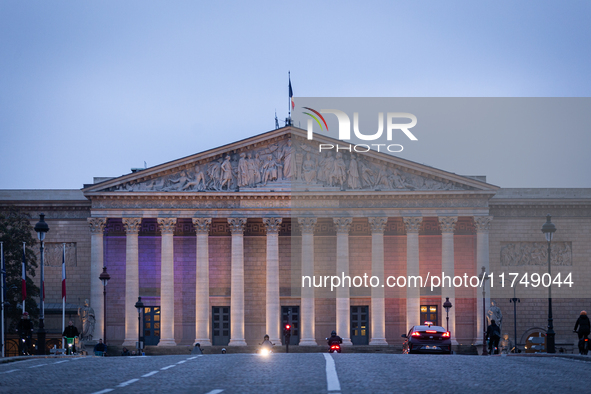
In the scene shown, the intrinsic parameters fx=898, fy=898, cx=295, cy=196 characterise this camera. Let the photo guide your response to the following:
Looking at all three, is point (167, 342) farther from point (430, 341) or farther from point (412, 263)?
point (430, 341)

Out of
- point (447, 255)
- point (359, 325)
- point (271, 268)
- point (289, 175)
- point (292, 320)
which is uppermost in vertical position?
point (289, 175)

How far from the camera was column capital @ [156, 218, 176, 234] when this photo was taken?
66.1 meters

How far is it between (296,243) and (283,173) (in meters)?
6.14

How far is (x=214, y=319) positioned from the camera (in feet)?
224

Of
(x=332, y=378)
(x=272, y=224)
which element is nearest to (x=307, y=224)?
(x=272, y=224)

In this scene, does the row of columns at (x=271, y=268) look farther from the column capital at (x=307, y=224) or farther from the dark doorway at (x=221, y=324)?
the dark doorway at (x=221, y=324)

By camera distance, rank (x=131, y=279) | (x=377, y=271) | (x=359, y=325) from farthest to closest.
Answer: (x=359, y=325) < (x=377, y=271) < (x=131, y=279)

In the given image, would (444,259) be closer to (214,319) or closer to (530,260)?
(530,260)

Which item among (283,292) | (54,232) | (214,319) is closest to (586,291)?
(283,292)

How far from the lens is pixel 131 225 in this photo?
2598 inches

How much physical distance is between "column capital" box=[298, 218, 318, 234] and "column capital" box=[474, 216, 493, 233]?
11876 mm

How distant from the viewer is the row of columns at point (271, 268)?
216ft

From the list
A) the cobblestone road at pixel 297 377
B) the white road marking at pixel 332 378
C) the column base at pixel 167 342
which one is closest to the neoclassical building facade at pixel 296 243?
the column base at pixel 167 342

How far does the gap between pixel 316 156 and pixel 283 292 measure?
1082cm
